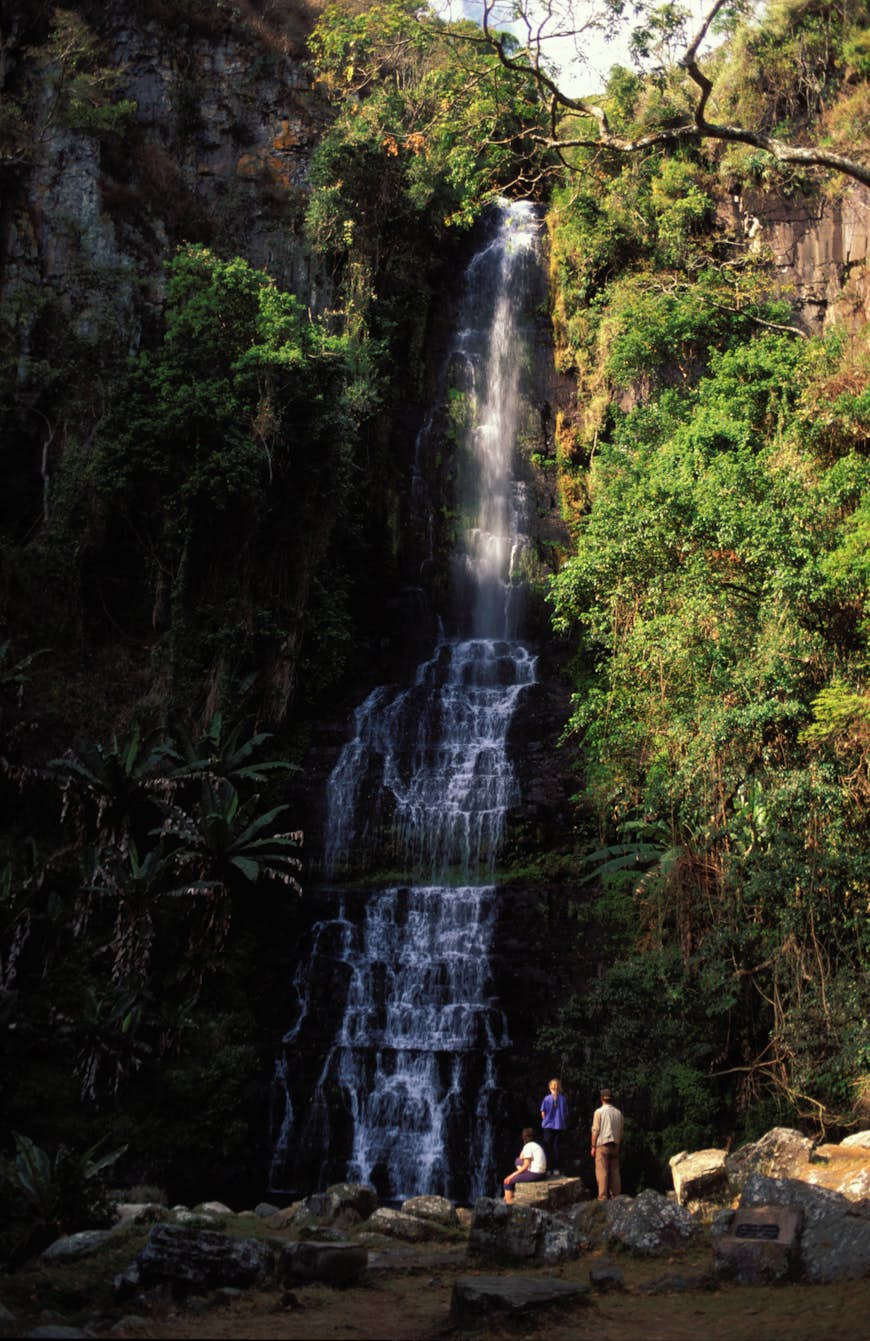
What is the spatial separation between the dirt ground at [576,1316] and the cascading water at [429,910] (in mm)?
5586

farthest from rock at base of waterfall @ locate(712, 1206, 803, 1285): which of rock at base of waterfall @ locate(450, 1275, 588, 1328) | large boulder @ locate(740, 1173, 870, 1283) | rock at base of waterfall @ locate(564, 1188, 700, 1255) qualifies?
rock at base of waterfall @ locate(450, 1275, 588, 1328)

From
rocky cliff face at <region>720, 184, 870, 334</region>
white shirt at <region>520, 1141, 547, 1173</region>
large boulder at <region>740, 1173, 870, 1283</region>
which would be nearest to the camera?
large boulder at <region>740, 1173, 870, 1283</region>

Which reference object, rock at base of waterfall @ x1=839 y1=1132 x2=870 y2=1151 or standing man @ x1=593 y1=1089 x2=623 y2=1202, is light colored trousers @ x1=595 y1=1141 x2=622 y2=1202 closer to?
standing man @ x1=593 y1=1089 x2=623 y2=1202

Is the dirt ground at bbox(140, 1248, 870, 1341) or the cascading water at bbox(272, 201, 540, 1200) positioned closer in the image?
the dirt ground at bbox(140, 1248, 870, 1341)

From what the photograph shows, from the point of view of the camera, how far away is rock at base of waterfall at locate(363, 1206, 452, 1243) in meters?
8.98

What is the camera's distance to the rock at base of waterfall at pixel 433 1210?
9.67 metres

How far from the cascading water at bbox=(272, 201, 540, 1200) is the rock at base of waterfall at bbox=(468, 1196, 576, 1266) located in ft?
15.5

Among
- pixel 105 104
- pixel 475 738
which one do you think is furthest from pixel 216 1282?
pixel 105 104

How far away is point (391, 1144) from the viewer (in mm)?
12547

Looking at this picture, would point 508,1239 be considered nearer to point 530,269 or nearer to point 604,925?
point 604,925

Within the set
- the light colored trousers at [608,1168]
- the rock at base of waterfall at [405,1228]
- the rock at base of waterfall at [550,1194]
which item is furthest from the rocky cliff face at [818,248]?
the rock at base of waterfall at [405,1228]

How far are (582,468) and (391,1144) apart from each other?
14174mm

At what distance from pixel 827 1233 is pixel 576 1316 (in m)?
1.81

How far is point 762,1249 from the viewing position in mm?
6863
